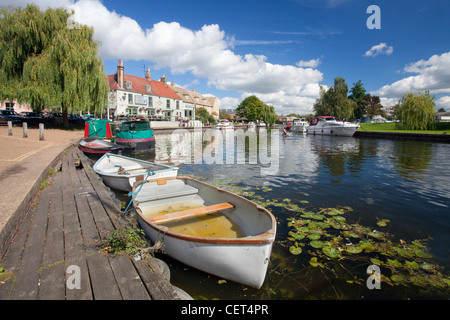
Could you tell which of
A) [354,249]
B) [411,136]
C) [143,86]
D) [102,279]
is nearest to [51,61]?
[102,279]

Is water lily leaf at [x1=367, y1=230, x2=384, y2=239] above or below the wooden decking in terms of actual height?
below

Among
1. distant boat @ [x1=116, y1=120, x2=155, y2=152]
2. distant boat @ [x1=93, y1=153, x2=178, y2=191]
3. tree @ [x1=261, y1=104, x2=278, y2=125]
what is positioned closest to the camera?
distant boat @ [x1=93, y1=153, x2=178, y2=191]

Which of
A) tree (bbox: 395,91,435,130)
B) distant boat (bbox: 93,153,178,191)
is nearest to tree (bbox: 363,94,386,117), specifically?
tree (bbox: 395,91,435,130)

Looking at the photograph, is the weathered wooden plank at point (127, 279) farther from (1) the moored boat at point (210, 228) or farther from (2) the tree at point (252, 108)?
(2) the tree at point (252, 108)

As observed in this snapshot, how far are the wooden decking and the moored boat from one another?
68cm

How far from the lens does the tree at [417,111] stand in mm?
34750

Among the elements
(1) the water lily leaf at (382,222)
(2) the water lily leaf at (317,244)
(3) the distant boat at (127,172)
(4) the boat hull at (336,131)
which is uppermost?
(4) the boat hull at (336,131)

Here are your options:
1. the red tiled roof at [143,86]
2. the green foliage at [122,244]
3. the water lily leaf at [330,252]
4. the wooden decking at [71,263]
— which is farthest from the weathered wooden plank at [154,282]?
the red tiled roof at [143,86]

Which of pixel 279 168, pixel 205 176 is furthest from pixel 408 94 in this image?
pixel 205 176

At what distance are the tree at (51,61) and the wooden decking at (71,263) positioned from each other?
2330cm

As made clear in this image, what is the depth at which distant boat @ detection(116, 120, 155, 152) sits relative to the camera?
1972 centimetres

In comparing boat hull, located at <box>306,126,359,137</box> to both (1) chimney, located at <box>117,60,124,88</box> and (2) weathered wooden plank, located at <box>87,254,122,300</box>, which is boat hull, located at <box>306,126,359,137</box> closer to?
(1) chimney, located at <box>117,60,124,88</box>
